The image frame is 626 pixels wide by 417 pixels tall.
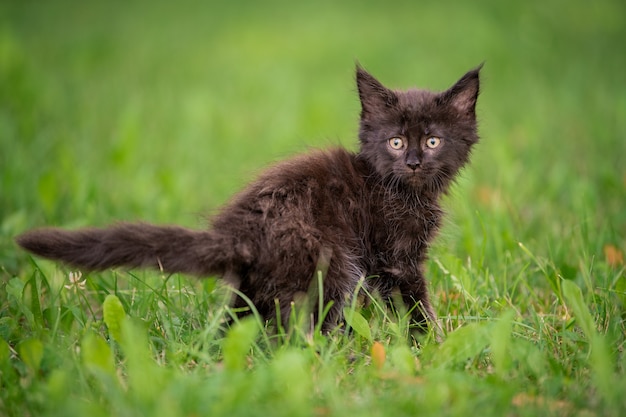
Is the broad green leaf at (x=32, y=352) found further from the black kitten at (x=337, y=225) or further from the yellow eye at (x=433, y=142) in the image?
the yellow eye at (x=433, y=142)

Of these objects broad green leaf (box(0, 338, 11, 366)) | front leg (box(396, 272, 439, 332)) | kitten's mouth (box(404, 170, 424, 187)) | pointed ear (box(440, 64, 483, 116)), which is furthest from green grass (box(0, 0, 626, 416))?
pointed ear (box(440, 64, 483, 116))

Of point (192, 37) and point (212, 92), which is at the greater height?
point (192, 37)

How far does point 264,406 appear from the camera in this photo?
253cm

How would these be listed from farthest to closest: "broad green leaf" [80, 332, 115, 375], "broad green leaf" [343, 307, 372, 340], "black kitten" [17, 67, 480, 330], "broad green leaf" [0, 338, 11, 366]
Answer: "broad green leaf" [343, 307, 372, 340]
"black kitten" [17, 67, 480, 330]
"broad green leaf" [0, 338, 11, 366]
"broad green leaf" [80, 332, 115, 375]

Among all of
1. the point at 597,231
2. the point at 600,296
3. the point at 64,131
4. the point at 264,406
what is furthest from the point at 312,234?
the point at 64,131

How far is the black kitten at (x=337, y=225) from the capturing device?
2986 millimetres

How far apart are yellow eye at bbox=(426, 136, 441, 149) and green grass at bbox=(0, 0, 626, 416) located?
1.94 ft

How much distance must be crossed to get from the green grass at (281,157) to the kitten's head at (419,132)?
0.47 m

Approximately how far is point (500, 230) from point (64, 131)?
463 centimetres

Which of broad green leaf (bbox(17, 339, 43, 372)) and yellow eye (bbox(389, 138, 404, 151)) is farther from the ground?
yellow eye (bbox(389, 138, 404, 151))

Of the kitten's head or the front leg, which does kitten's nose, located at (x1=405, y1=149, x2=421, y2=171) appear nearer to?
the kitten's head

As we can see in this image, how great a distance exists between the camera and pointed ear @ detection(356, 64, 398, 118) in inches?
148

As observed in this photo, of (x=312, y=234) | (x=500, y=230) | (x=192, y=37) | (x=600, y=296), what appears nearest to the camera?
(x=312, y=234)

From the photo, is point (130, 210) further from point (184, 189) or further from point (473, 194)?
point (473, 194)
